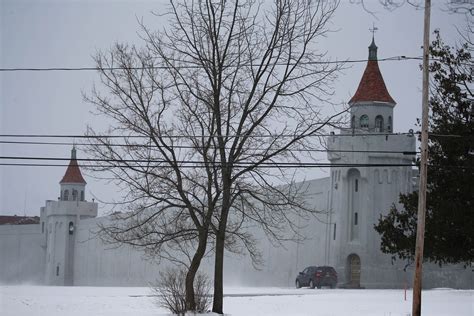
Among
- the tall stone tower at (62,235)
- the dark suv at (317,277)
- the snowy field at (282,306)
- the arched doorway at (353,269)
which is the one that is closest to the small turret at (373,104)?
the arched doorway at (353,269)

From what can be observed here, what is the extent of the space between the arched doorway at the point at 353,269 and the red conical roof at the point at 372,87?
9513 mm

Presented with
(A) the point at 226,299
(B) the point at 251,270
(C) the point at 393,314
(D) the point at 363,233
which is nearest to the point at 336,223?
(D) the point at 363,233

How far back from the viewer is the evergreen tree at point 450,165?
26.5 metres

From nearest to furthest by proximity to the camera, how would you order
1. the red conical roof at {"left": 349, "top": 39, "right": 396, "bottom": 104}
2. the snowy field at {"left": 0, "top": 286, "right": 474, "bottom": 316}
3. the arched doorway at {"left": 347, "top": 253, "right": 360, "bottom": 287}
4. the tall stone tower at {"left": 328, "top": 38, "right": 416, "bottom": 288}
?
1. the snowy field at {"left": 0, "top": 286, "right": 474, "bottom": 316}
2. the tall stone tower at {"left": 328, "top": 38, "right": 416, "bottom": 288}
3. the red conical roof at {"left": 349, "top": 39, "right": 396, "bottom": 104}
4. the arched doorway at {"left": 347, "top": 253, "right": 360, "bottom": 287}

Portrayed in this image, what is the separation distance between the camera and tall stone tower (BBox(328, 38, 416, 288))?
52.2 metres

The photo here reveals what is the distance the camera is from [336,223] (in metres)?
53.7

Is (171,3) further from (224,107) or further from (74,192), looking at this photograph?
(74,192)

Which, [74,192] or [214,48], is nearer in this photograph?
[214,48]

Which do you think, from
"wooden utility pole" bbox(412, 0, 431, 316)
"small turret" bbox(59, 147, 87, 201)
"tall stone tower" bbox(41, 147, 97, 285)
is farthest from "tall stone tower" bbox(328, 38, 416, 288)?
"small turret" bbox(59, 147, 87, 201)

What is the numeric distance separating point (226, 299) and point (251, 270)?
24.0 m

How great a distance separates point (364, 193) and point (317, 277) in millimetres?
6586

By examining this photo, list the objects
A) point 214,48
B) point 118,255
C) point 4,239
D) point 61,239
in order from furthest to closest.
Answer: point 4,239 → point 61,239 → point 118,255 → point 214,48

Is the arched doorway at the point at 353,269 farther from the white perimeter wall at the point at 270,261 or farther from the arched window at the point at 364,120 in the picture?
the arched window at the point at 364,120

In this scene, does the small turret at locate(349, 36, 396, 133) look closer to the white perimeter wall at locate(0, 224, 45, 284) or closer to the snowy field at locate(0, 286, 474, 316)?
the snowy field at locate(0, 286, 474, 316)
